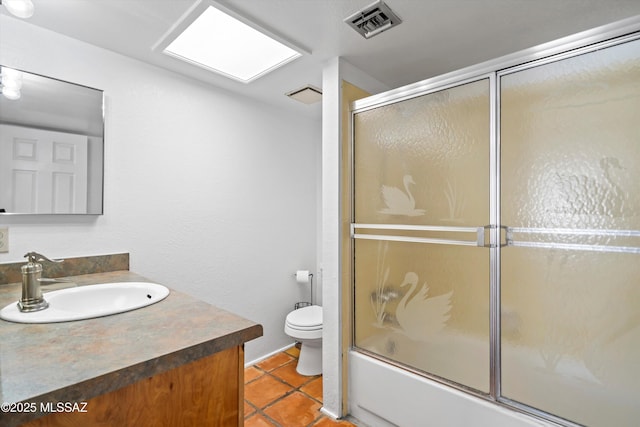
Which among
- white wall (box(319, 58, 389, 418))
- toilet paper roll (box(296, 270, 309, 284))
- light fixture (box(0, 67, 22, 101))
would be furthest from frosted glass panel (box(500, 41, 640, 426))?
light fixture (box(0, 67, 22, 101))

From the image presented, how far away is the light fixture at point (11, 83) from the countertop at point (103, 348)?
1.17 metres

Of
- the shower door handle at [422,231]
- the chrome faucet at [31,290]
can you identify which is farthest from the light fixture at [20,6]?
the shower door handle at [422,231]

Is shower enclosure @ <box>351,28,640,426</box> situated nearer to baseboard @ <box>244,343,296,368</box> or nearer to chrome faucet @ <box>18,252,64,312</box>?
baseboard @ <box>244,343,296,368</box>

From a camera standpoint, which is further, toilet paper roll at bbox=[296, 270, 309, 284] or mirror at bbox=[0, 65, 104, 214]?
toilet paper roll at bbox=[296, 270, 309, 284]

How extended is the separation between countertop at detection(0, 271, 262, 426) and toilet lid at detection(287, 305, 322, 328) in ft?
4.47

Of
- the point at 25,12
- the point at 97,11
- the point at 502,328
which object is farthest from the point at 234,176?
the point at 502,328

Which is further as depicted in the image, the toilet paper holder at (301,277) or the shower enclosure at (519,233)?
the toilet paper holder at (301,277)

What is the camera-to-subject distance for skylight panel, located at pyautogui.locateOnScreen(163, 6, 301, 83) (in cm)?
160

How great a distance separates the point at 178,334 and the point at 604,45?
1.84m

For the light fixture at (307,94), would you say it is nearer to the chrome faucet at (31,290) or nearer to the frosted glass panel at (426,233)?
the frosted glass panel at (426,233)

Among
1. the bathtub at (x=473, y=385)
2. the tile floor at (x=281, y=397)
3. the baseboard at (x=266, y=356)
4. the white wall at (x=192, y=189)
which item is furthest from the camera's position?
the baseboard at (x=266, y=356)

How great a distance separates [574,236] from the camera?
1.24 metres

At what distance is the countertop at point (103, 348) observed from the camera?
638mm

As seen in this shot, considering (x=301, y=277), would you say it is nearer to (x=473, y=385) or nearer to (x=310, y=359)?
(x=310, y=359)
